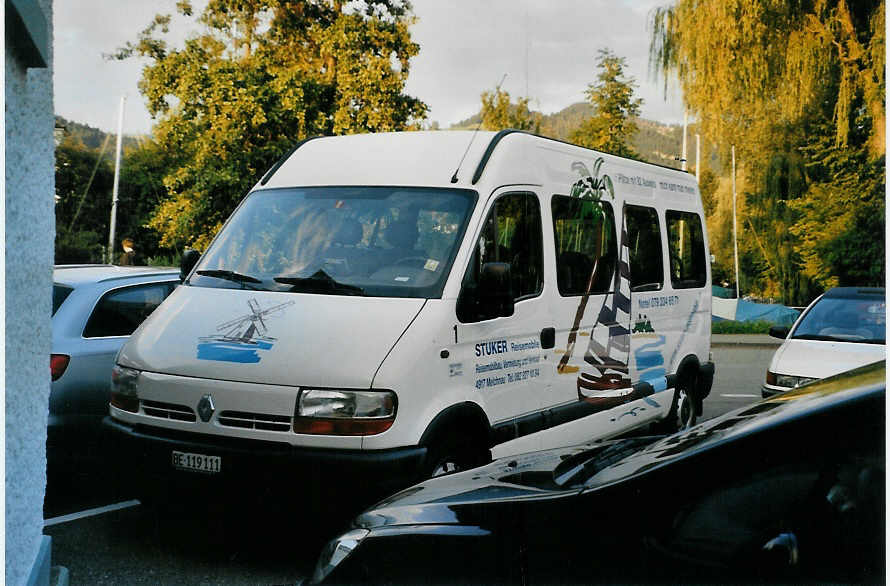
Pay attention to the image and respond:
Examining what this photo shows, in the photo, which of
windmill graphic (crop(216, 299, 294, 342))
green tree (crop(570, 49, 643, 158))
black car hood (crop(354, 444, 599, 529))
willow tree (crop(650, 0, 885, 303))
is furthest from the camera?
green tree (crop(570, 49, 643, 158))

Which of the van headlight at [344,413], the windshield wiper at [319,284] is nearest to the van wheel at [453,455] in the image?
the van headlight at [344,413]

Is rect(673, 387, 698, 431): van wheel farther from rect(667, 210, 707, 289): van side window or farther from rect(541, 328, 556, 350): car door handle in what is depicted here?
rect(541, 328, 556, 350): car door handle

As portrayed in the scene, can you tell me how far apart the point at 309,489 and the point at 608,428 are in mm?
3168

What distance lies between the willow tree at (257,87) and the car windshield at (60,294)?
13753 mm

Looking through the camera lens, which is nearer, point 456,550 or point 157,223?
point 456,550

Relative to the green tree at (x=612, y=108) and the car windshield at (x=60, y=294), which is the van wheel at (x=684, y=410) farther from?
the green tree at (x=612, y=108)

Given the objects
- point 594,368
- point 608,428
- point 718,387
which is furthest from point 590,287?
point 718,387

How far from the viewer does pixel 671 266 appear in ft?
27.7

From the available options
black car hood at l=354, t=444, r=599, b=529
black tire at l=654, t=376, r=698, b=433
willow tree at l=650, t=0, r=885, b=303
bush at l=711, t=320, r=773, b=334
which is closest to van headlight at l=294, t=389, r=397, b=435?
black car hood at l=354, t=444, r=599, b=529

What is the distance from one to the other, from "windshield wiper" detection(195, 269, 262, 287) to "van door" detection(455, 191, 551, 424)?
1.27 meters

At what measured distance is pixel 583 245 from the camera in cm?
675

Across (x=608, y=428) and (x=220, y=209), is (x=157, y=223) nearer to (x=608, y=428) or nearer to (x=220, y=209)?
(x=220, y=209)

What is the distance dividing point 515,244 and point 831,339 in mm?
4283

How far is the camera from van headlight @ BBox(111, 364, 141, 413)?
16.7 ft
